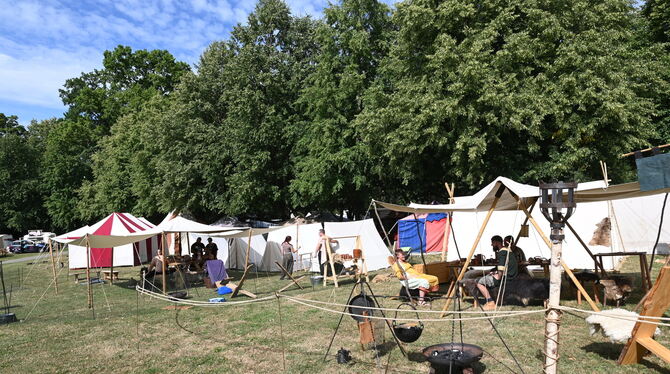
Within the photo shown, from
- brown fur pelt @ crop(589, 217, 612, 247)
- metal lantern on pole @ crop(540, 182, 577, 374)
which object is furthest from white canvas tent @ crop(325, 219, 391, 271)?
metal lantern on pole @ crop(540, 182, 577, 374)

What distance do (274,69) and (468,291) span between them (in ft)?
60.5

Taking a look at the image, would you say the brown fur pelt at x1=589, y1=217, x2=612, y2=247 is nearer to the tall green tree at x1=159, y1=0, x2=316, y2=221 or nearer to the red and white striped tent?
the red and white striped tent

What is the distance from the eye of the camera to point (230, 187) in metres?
24.5

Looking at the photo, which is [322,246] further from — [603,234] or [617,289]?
[617,289]

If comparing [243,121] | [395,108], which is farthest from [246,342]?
[243,121]

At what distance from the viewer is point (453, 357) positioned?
195 inches

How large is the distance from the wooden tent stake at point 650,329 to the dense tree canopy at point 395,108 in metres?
11.1

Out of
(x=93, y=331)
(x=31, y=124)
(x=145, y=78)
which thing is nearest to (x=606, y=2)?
(x=93, y=331)

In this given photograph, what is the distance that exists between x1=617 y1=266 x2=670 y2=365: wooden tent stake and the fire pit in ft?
5.55

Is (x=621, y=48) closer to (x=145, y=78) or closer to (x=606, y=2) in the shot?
(x=606, y=2)

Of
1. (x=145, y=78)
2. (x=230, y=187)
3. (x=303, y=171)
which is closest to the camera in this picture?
(x=303, y=171)

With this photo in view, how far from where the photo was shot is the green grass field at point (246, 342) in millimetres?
5902

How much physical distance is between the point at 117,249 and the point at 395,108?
1427 centimetres

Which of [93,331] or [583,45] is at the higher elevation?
[583,45]
